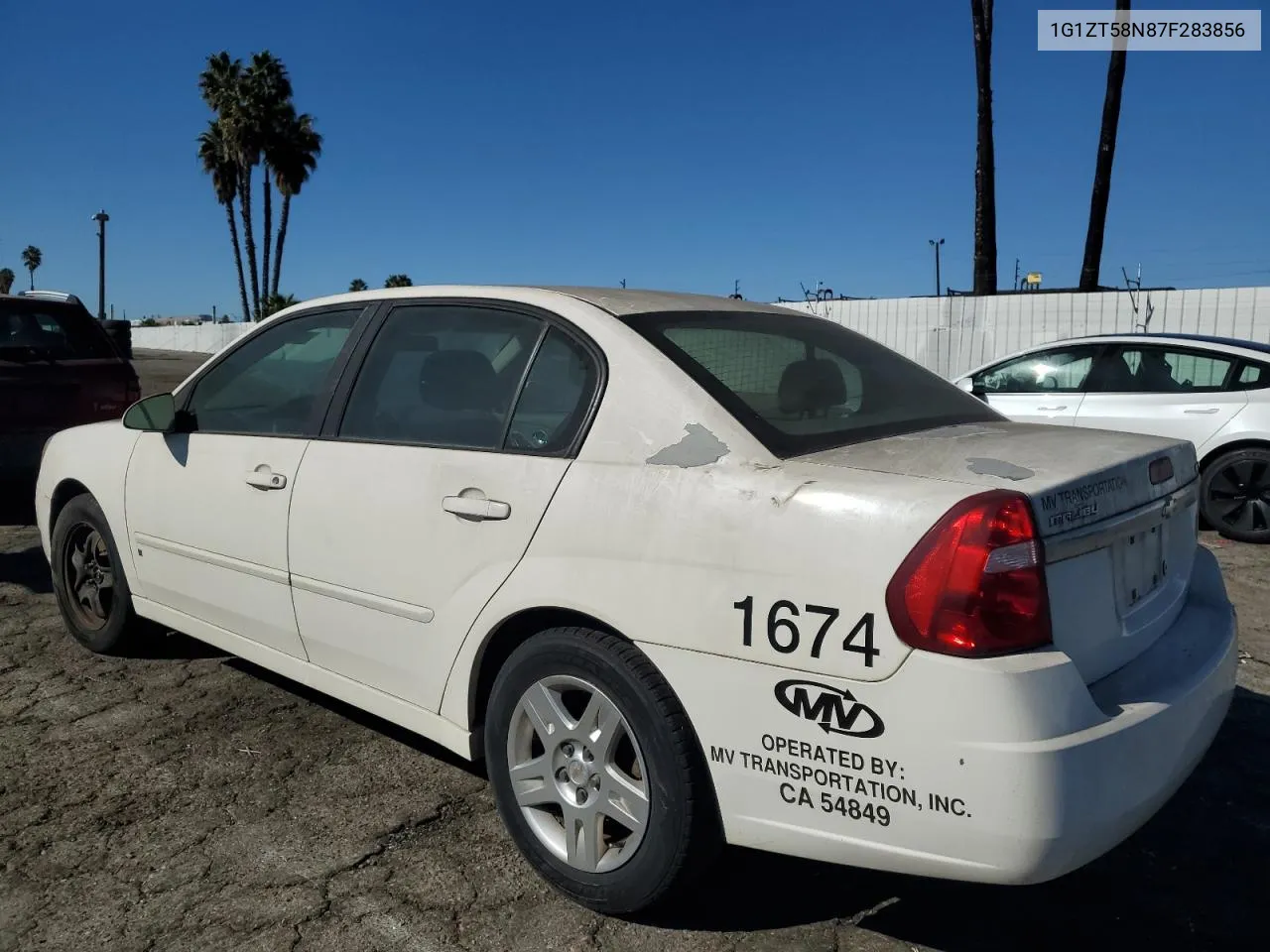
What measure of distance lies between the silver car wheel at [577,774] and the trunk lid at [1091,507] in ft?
2.61

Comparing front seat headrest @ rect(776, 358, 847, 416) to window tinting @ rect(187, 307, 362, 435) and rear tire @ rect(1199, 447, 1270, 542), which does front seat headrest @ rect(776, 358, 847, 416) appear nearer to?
window tinting @ rect(187, 307, 362, 435)

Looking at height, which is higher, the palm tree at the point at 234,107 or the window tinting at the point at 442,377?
the palm tree at the point at 234,107

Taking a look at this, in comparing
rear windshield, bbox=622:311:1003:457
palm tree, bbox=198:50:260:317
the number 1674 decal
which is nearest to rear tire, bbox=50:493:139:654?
rear windshield, bbox=622:311:1003:457

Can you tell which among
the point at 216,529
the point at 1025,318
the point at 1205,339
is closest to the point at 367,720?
the point at 216,529

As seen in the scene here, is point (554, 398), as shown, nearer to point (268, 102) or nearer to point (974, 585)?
point (974, 585)

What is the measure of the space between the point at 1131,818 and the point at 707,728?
34.0 inches

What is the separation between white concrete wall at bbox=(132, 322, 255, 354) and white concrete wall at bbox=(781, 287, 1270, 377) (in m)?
41.1

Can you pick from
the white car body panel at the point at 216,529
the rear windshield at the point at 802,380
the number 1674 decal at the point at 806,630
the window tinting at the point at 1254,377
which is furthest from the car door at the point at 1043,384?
the number 1674 decal at the point at 806,630

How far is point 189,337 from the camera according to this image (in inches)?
2293

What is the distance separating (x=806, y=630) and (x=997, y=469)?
1.77 feet

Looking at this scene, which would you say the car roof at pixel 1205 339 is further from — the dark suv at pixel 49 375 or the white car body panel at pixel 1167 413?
the dark suv at pixel 49 375

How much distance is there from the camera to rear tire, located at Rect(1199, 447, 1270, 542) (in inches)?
274

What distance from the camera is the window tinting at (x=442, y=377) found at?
2.84 m

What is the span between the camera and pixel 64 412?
7.28 meters
